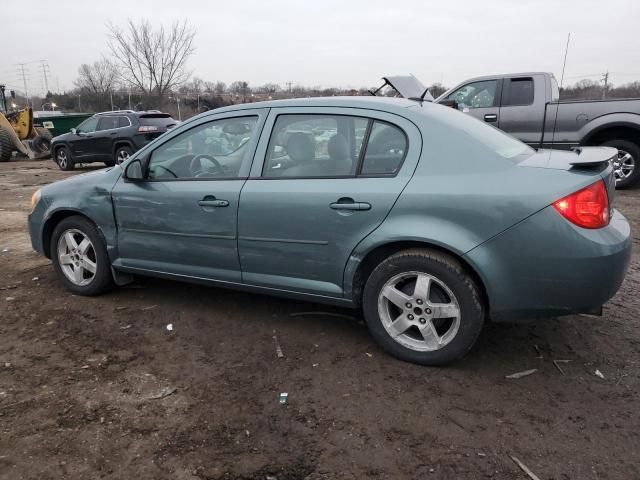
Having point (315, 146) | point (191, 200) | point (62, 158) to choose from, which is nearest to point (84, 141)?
point (62, 158)

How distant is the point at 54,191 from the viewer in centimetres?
435

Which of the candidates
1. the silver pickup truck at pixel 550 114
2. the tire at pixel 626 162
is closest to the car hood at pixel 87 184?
the silver pickup truck at pixel 550 114

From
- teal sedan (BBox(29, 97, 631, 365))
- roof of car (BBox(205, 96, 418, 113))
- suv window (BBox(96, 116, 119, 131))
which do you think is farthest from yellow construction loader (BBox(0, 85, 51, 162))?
roof of car (BBox(205, 96, 418, 113))

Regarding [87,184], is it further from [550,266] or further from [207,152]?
[550,266]

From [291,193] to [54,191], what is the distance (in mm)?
2356

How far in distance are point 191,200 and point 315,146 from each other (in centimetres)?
99

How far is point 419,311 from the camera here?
303 cm

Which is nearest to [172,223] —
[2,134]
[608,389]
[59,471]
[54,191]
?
[54,191]

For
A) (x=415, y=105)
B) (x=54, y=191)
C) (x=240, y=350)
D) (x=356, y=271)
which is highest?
(x=415, y=105)

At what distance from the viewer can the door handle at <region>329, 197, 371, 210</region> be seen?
3.04 m

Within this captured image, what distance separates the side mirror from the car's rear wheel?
489 inches

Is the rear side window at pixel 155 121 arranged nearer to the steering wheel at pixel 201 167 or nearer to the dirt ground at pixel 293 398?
the dirt ground at pixel 293 398

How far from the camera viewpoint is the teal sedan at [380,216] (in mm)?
2721

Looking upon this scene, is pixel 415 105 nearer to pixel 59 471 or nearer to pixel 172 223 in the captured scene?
pixel 172 223
